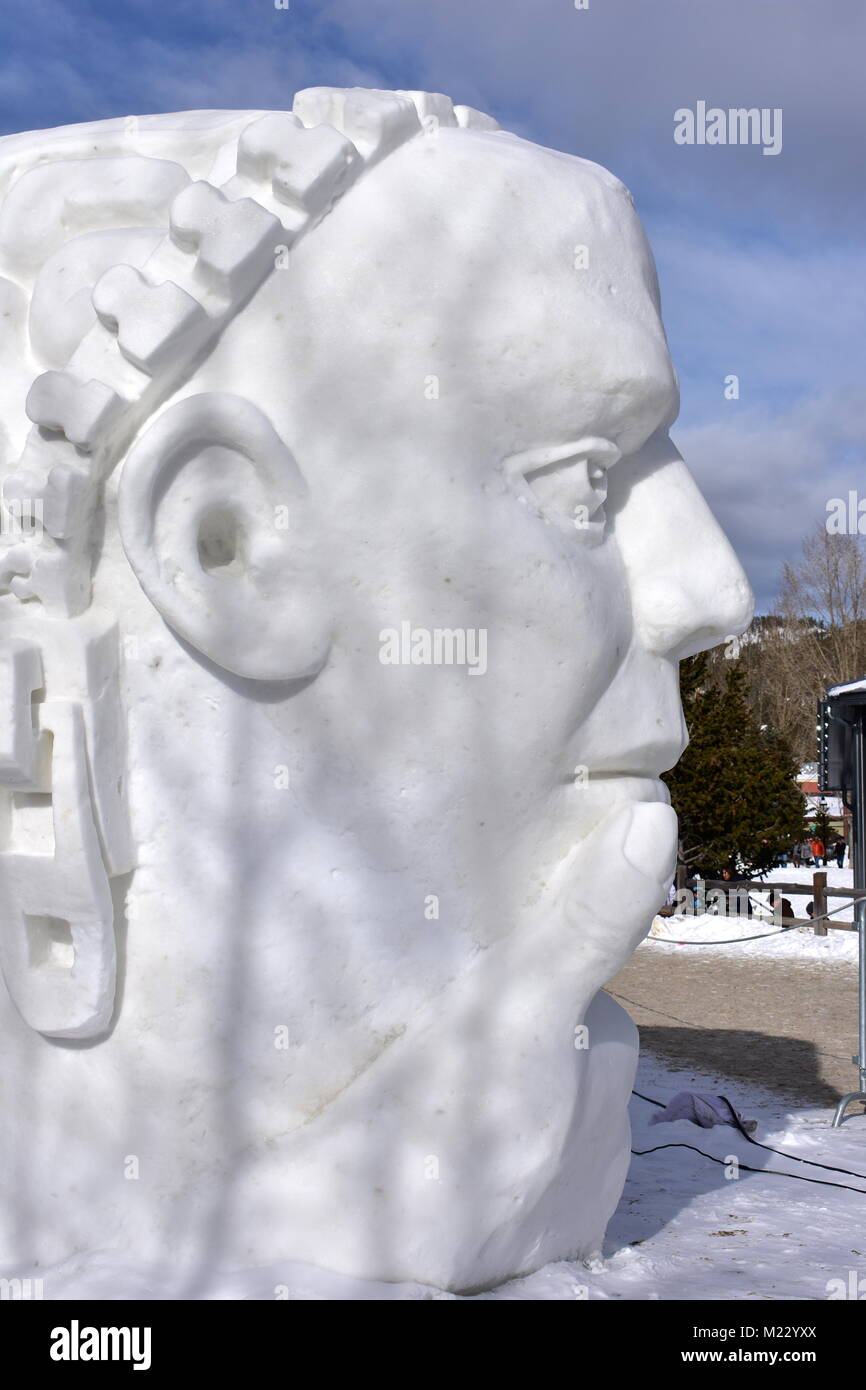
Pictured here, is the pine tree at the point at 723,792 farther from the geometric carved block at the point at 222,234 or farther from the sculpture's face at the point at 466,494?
the geometric carved block at the point at 222,234

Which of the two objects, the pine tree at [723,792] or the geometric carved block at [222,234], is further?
the pine tree at [723,792]

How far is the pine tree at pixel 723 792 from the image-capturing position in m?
17.7

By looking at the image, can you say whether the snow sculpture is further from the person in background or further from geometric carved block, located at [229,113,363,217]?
the person in background

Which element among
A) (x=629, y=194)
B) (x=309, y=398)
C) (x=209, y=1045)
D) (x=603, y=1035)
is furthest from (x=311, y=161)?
(x=603, y=1035)

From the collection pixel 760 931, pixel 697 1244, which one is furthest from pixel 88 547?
pixel 760 931

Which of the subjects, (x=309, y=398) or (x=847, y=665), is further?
(x=847, y=665)

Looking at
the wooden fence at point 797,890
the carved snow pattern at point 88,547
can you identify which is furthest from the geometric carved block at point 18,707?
the wooden fence at point 797,890

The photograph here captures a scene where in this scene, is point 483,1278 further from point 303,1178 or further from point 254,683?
point 254,683

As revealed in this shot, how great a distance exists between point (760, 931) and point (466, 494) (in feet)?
41.6

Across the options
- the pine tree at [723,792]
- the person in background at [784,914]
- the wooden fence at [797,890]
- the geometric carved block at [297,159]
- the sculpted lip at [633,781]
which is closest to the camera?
the geometric carved block at [297,159]

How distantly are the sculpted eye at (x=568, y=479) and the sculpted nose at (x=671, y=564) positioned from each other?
0.58 ft

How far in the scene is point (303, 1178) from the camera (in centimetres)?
278

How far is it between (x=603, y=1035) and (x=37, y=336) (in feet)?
7.08

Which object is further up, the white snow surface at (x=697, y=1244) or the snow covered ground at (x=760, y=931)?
the white snow surface at (x=697, y=1244)
